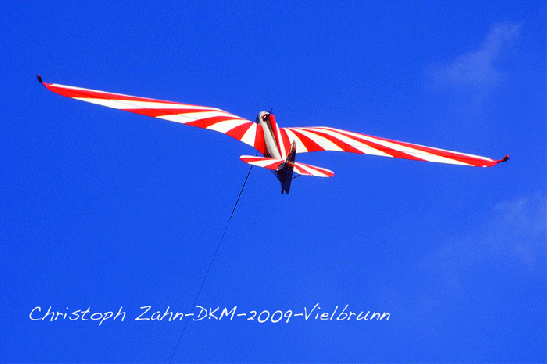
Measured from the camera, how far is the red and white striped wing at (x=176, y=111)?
11.9 m

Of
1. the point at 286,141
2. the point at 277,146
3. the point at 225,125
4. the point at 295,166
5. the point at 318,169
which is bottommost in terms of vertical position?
the point at 318,169

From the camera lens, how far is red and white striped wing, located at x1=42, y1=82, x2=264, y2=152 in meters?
11.9

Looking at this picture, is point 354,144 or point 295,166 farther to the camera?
point 354,144

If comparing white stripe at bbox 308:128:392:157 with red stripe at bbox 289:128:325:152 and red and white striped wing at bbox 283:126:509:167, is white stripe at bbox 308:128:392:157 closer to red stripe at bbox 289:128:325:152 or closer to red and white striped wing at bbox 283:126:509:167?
red and white striped wing at bbox 283:126:509:167

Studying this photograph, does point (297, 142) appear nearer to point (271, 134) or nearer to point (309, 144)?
point (309, 144)

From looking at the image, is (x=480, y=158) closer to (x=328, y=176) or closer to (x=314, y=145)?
(x=314, y=145)

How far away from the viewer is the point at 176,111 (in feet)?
41.5

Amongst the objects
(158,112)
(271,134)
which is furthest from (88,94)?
(271,134)

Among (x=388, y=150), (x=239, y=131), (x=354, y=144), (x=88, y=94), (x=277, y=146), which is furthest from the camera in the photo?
(x=354, y=144)

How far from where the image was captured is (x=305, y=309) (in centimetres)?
1134

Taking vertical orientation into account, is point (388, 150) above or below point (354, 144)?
below

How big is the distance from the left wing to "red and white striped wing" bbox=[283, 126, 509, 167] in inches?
45.9

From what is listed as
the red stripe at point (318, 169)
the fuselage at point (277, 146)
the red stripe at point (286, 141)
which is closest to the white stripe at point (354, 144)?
the red stripe at point (286, 141)

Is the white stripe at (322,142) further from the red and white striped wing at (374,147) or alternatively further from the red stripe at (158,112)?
the red stripe at (158,112)
